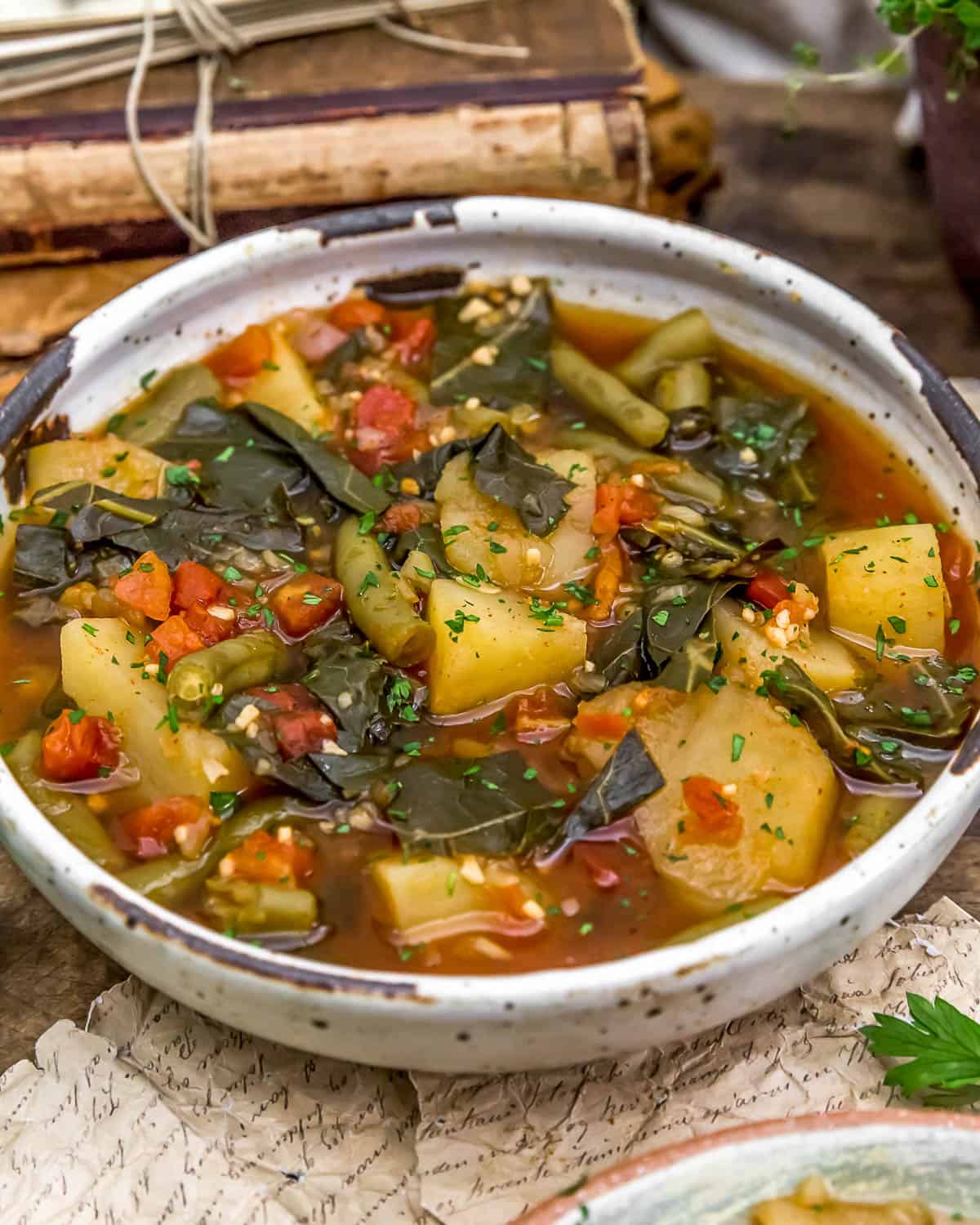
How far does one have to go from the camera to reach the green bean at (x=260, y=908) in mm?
2764

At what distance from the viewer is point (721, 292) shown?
404 cm

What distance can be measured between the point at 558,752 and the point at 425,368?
1538mm

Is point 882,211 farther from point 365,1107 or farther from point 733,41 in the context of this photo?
point 365,1107

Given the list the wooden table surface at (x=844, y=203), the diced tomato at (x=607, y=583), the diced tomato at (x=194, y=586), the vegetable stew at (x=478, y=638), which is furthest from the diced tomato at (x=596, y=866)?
the wooden table surface at (x=844, y=203)

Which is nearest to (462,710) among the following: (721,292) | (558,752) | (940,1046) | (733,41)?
(558,752)

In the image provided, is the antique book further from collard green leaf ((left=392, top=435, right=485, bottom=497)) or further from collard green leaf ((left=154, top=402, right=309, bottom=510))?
collard green leaf ((left=392, top=435, right=485, bottom=497))

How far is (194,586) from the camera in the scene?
3404 mm

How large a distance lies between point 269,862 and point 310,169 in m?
2.77

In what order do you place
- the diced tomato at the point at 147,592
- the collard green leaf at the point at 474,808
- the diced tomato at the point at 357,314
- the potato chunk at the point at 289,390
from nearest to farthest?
the collard green leaf at the point at 474,808 → the diced tomato at the point at 147,592 → the potato chunk at the point at 289,390 → the diced tomato at the point at 357,314

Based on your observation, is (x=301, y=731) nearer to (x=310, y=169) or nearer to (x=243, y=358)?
(x=243, y=358)

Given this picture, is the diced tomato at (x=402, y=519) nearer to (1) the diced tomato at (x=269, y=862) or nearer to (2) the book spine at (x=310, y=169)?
(1) the diced tomato at (x=269, y=862)

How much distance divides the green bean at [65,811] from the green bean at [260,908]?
27 centimetres

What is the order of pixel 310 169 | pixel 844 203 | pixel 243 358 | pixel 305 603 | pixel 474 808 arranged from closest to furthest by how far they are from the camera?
1. pixel 474 808
2. pixel 305 603
3. pixel 243 358
4. pixel 310 169
5. pixel 844 203

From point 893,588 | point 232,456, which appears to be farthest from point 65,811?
point 893,588
